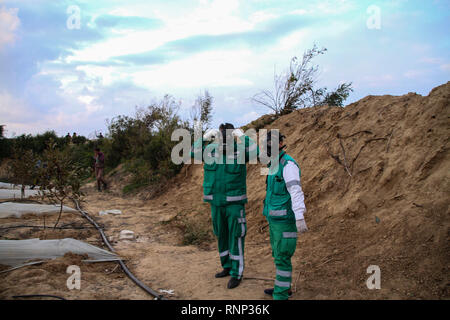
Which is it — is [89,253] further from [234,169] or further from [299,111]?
[299,111]

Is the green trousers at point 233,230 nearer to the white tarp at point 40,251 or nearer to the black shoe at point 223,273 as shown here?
the black shoe at point 223,273

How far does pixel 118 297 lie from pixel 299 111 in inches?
322

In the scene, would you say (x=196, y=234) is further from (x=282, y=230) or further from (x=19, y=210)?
(x=19, y=210)

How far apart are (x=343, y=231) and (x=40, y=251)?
15.7 feet

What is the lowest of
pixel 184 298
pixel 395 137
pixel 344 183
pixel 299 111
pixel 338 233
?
pixel 184 298

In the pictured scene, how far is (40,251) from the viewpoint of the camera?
4.75 m

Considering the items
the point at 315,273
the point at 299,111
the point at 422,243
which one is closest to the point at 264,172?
the point at 299,111

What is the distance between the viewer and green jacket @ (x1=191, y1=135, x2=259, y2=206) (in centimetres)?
434

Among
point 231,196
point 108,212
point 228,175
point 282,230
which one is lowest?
point 108,212

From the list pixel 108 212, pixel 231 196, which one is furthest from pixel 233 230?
pixel 108 212

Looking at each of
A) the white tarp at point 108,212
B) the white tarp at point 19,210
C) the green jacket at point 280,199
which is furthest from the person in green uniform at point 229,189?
the white tarp at point 108,212

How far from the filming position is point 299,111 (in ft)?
34.2

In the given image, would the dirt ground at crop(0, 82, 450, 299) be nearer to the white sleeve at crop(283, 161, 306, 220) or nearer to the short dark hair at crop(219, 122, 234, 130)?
the white sleeve at crop(283, 161, 306, 220)

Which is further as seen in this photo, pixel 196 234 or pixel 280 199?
pixel 196 234
